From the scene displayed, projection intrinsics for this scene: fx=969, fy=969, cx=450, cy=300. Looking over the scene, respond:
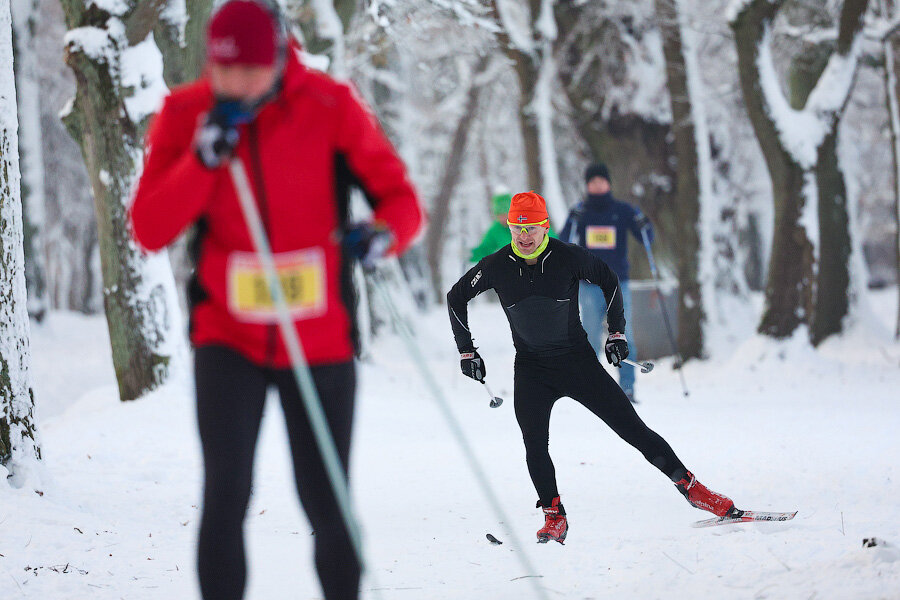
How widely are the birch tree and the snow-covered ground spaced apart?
63.7 inches

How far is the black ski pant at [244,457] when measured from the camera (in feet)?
8.89

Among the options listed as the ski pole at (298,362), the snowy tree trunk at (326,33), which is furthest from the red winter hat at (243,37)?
the snowy tree trunk at (326,33)

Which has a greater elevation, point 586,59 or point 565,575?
point 586,59

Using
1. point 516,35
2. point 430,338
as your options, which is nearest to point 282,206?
point 516,35

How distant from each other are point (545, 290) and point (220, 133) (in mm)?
2814

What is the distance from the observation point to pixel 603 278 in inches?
204

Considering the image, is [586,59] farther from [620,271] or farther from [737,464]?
[737,464]

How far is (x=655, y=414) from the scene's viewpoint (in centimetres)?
904

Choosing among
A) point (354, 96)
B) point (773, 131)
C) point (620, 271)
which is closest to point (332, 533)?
point (354, 96)

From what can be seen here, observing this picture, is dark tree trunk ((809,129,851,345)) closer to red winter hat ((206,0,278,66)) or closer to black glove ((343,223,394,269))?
black glove ((343,223,394,269))

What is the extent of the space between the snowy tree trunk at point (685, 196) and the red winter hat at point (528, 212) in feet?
28.7

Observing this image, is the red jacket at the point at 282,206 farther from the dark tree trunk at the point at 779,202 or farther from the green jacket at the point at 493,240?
the dark tree trunk at the point at 779,202

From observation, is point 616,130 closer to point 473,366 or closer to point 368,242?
point 473,366

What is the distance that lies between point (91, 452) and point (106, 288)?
2.06 meters
